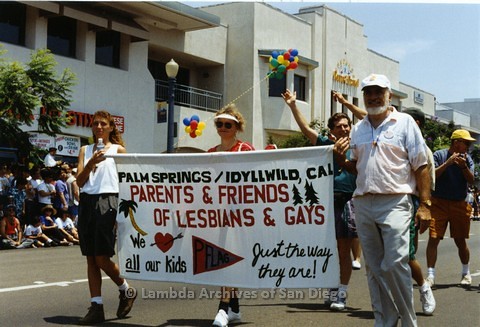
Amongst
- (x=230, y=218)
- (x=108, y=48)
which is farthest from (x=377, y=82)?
(x=108, y=48)

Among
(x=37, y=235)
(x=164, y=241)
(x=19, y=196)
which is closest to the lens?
(x=164, y=241)

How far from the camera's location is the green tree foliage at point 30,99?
16.9 m

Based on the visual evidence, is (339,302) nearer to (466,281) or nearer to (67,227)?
(466,281)

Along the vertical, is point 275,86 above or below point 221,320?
above

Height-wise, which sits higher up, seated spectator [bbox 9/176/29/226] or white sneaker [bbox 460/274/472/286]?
seated spectator [bbox 9/176/29/226]

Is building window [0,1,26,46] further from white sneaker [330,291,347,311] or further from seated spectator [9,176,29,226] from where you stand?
white sneaker [330,291,347,311]

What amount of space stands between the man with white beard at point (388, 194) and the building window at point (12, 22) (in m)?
18.3

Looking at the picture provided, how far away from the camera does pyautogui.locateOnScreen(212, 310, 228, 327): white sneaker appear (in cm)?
607

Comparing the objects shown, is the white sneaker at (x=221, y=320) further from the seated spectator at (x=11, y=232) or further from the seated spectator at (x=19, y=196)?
the seated spectator at (x=19, y=196)

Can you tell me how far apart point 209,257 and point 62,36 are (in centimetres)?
1929

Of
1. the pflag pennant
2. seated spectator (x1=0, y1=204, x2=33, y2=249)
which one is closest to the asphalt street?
the pflag pennant

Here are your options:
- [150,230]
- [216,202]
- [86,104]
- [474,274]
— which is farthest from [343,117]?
[86,104]

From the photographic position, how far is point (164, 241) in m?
6.43

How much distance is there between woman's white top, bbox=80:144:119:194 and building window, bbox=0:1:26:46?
647 inches
